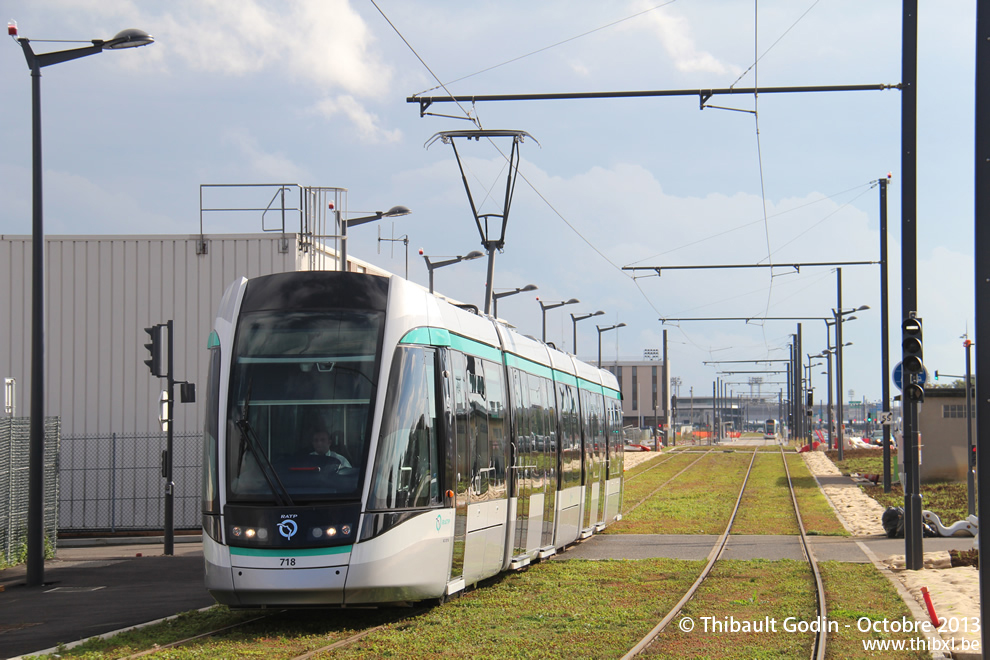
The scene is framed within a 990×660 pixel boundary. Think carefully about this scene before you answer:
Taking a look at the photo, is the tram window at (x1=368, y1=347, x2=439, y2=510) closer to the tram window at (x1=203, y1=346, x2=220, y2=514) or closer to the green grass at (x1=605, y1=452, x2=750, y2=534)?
the tram window at (x1=203, y1=346, x2=220, y2=514)

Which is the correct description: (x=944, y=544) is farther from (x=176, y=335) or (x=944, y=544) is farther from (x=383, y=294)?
(x=176, y=335)

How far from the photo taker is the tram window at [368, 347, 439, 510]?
10.1 metres

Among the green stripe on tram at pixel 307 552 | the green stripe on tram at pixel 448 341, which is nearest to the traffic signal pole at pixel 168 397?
the green stripe on tram at pixel 448 341

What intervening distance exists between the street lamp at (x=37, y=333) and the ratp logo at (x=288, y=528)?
246 inches

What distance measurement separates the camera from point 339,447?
10031mm

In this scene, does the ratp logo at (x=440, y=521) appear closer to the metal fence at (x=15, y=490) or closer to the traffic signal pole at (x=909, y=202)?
the traffic signal pole at (x=909, y=202)

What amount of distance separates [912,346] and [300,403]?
825 centimetres

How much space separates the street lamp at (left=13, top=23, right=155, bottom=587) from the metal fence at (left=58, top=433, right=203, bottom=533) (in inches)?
330

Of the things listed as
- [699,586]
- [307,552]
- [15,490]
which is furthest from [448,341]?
[15,490]

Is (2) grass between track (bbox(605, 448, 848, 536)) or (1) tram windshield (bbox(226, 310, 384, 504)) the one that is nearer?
(1) tram windshield (bbox(226, 310, 384, 504))

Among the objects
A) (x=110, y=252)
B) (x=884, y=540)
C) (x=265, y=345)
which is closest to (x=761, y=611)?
(x=265, y=345)

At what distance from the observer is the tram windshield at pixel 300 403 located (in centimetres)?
996

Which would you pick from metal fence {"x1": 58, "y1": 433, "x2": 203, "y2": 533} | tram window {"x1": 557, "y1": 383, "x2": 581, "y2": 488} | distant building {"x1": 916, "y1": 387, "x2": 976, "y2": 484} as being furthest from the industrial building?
distant building {"x1": 916, "y1": 387, "x2": 976, "y2": 484}

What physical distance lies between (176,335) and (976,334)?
1890cm
